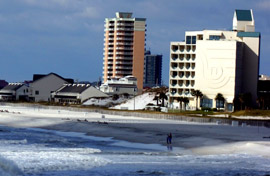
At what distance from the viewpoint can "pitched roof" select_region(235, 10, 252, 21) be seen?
101438 millimetres

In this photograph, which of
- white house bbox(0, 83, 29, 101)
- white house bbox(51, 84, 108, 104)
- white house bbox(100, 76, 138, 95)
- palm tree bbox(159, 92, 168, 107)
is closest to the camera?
palm tree bbox(159, 92, 168, 107)

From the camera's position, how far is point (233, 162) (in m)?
40.7

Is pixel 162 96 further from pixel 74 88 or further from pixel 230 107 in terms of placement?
pixel 74 88

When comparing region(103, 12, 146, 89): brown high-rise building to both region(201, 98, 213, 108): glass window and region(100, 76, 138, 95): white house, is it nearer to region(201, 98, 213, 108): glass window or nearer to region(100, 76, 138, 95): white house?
region(100, 76, 138, 95): white house

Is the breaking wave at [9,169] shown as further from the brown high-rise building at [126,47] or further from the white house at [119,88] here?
the brown high-rise building at [126,47]

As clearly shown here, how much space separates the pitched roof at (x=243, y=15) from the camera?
333 ft

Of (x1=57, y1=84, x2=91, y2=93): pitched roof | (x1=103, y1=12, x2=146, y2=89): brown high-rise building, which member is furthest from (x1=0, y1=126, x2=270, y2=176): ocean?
(x1=103, y1=12, x2=146, y2=89): brown high-rise building

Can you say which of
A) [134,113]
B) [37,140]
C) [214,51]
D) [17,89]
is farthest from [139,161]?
[17,89]

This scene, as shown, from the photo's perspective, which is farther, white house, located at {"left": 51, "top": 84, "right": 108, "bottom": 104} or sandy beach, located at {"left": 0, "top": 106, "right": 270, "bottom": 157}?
white house, located at {"left": 51, "top": 84, "right": 108, "bottom": 104}

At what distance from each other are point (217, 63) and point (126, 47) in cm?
7688

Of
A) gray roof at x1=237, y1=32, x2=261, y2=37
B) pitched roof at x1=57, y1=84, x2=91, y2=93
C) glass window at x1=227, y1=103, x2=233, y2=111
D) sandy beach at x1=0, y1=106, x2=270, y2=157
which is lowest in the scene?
sandy beach at x1=0, y1=106, x2=270, y2=157

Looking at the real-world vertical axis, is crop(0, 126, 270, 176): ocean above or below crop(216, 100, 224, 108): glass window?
below

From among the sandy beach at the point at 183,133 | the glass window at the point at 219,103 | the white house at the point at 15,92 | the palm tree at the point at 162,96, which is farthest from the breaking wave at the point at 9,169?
the white house at the point at 15,92

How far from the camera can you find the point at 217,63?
9431 centimetres
